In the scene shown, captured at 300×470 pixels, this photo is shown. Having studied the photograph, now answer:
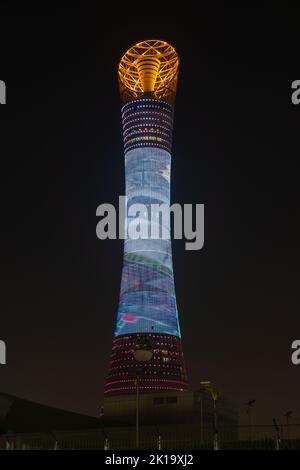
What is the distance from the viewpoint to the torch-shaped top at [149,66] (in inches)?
5468

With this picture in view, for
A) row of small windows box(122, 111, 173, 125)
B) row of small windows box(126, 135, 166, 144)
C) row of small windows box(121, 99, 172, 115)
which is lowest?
row of small windows box(126, 135, 166, 144)

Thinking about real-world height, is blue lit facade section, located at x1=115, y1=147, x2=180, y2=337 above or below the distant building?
above

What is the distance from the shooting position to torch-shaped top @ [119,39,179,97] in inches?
5468

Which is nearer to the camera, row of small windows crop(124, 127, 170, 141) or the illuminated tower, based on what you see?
the illuminated tower

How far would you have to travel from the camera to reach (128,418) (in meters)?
124

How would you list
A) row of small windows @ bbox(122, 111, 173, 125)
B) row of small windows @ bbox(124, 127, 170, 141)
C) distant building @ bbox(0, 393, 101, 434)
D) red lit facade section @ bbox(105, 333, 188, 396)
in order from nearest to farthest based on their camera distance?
distant building @ bbox(0, 393, 101, 434)
row of small windows @ bbox(124, 127, 170, 141)
red lit facade section @ bbox(105, 333, 188, 396)
row of small windows @ bbox(122, 111, 173, 125)

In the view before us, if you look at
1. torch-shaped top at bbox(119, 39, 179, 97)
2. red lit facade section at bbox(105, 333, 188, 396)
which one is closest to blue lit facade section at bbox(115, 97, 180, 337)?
red lit facade section at bbox(105, 333, 188, 396)

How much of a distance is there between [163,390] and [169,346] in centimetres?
716

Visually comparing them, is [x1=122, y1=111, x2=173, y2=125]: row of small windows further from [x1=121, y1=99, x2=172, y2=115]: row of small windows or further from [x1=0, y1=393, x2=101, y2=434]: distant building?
[x1=0, y1=393, x2=101, y2=434]: distant building

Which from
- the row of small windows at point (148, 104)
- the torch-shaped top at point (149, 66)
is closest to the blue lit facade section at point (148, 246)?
the row of small windows at point (148, 104)

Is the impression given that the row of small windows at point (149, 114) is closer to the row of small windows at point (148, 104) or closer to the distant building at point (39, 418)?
the row of small windows at point (148, 104)

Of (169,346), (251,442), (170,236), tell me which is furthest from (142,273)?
(251,442)

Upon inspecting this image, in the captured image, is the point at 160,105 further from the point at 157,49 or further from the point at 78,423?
the point at 78,423

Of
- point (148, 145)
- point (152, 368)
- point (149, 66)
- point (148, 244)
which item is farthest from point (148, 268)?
point (149, 66)
